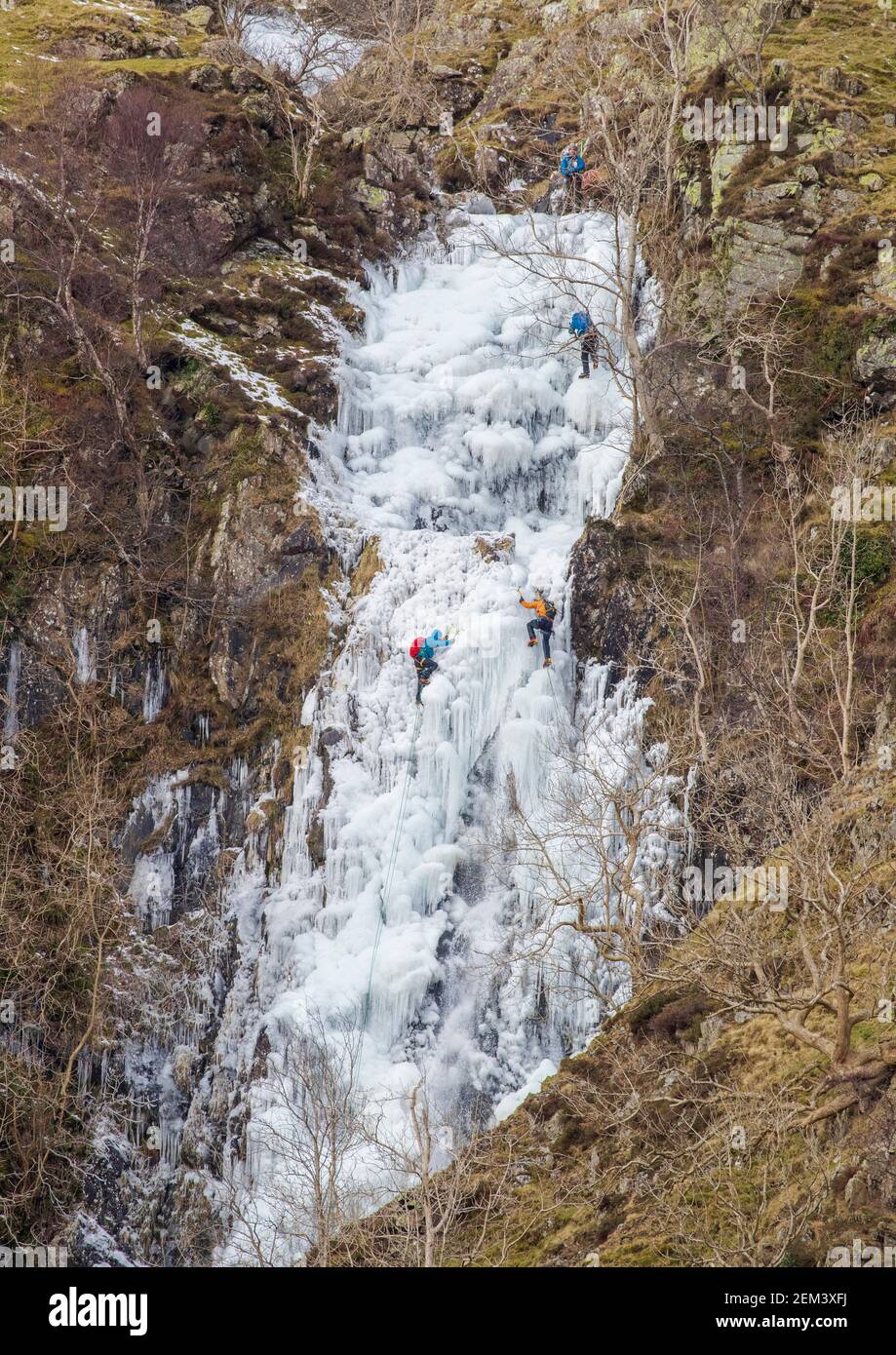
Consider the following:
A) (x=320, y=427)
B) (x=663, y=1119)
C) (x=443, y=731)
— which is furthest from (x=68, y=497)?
(x=663, y=1119)

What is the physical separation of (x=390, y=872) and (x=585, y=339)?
12.9 meters

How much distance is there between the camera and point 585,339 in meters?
28.3

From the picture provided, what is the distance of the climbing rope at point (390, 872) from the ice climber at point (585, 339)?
9.46 meters

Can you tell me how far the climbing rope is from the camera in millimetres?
20391

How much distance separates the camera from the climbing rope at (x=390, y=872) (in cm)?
2039

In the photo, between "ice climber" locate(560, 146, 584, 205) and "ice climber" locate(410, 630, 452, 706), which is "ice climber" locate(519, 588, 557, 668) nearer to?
"ice climber" locate(410, 630, 452, 706)

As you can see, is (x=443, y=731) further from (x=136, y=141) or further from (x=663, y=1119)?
(x=136, y=141)

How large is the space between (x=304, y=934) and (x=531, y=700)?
533 centimetres

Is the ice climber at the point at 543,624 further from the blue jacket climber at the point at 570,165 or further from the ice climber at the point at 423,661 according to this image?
the blue jacket climber at the point at 570,165

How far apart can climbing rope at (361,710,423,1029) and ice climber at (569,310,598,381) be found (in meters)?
9.46

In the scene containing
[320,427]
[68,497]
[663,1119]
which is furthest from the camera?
[320,427]

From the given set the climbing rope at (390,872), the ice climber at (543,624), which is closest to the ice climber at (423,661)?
the climbing rope at (390,872)

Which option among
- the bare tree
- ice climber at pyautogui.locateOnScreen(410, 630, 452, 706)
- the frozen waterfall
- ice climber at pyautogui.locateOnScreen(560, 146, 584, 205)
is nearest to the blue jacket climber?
ice climber at pyautogui.locateOnScreen(560, 146, 584, 205)
